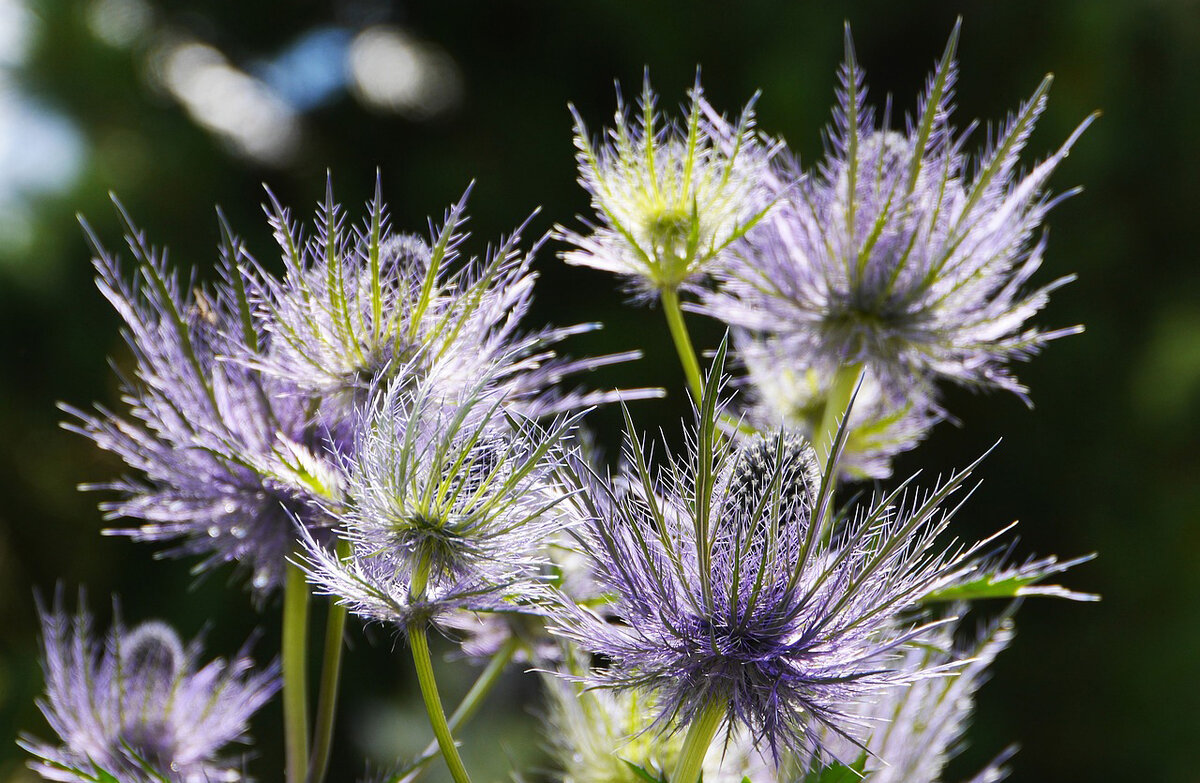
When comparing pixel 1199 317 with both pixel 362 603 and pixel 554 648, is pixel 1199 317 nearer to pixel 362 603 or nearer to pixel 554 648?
pixel 554 648

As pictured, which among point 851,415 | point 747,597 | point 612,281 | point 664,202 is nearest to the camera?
point 747,597

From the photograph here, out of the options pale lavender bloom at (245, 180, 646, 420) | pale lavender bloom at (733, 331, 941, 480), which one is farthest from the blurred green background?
pale lavender bloom at (245, 180, 646, 420)

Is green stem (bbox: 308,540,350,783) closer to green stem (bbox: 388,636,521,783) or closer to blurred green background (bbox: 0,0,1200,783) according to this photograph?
green stem (bbox: 388,636,521,783)

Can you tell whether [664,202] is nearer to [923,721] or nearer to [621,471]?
[621,471]

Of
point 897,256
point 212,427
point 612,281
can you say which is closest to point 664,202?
point 897,256

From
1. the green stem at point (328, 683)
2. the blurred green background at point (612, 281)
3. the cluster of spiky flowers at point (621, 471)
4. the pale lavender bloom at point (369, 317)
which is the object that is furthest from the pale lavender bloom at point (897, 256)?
the blurred green background at point (612, 281)
